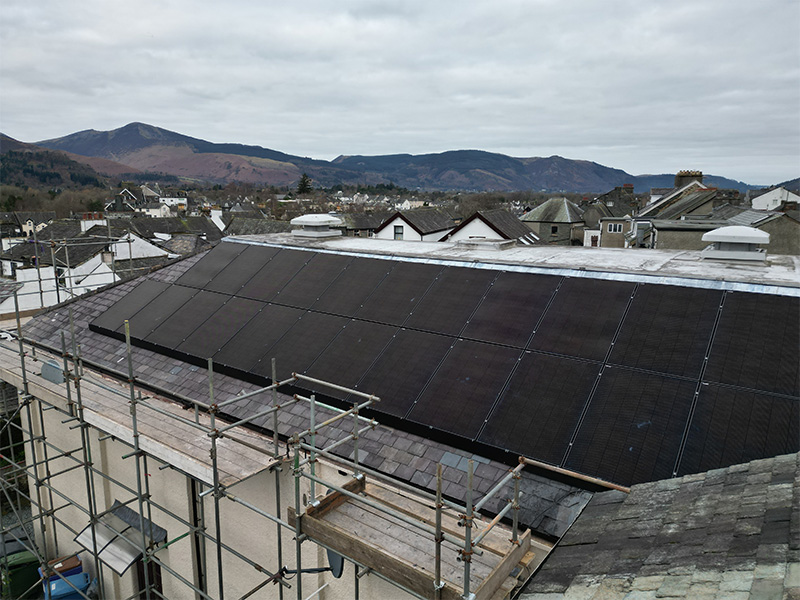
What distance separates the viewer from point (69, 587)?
1228cm

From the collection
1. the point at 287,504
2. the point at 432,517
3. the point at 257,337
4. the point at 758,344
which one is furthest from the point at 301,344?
the point at 758,344

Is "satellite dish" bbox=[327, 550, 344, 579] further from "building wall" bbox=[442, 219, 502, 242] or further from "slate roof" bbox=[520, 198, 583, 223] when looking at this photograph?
"slate roof" bbox=[520, 198, 583, 223]

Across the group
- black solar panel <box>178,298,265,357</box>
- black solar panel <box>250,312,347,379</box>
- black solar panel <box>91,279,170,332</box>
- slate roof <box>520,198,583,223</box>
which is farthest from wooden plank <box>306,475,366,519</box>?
slate roof <box>520,198,583,223</box>

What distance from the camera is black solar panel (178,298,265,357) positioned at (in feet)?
36.6

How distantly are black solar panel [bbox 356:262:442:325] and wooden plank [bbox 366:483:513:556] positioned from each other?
394 centimetres

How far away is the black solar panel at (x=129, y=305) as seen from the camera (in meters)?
13.2

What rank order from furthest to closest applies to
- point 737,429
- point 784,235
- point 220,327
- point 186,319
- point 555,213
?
point 555,213 → point 784,235 → point 186,319 → point 220,327 → point 737,429

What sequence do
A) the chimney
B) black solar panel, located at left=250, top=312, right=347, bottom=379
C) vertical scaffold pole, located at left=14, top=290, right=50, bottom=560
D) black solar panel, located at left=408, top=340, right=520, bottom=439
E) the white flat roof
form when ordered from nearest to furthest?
black solar panel, located at left=408, top=340, right=520, bottom=439
the white flat roof
black solar panel, located at left=250, top=312, right=347, bottom=379
vertical scaffold pole, located at left=14, top=290, right=50, bottom=560
the chimney

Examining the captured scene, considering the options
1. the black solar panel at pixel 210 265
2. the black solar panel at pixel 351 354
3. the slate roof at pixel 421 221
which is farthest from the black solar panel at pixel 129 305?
the slate roof at pixel 421 221

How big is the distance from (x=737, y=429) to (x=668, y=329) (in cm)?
205

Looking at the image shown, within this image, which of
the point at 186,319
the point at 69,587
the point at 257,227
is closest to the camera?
the point at 69,587

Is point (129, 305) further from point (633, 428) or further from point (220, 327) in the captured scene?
point (633, 428)

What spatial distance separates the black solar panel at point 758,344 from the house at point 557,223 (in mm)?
37514

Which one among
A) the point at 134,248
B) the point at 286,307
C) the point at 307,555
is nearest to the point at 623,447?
the point at 307,555
